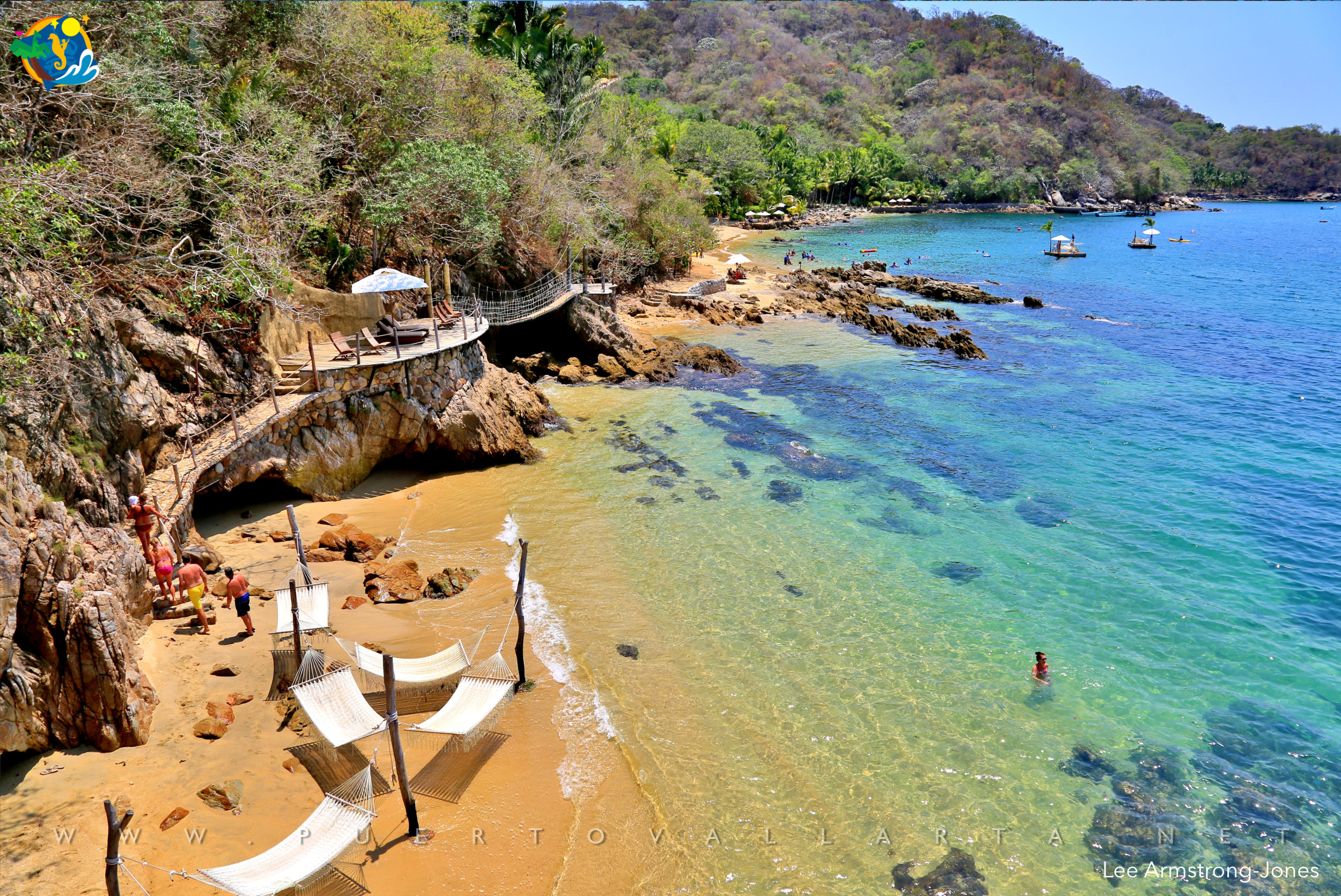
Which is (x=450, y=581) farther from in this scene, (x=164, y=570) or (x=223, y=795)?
(x=223, y=795)

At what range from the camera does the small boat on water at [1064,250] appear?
6416 cm

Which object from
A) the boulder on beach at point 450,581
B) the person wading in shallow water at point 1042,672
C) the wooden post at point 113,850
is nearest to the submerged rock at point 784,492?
the person wading in shallow water at point 1042,672

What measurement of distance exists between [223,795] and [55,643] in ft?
8.97

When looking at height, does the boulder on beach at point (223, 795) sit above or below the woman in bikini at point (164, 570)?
below

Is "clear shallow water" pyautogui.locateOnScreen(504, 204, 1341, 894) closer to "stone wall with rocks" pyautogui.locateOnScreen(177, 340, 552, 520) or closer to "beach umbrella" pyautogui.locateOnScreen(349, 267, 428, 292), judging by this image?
"stone wall with rocks" pyautogui.locateOnScreen(177, 340, 552, 520)

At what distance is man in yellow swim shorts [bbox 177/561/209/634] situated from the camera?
1112 cm

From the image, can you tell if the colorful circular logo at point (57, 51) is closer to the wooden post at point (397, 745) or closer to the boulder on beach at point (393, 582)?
the boulder on beach at point (393, 582)

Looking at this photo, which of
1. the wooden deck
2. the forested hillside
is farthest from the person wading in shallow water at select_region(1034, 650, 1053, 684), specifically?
the forested hillside

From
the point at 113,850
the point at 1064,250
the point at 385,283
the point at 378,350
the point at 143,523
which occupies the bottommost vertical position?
the point at 113,850

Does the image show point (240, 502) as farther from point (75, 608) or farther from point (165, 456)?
point (75, 608)

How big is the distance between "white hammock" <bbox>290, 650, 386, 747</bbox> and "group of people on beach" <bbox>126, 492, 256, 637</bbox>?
2498mm

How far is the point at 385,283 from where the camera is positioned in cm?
1634

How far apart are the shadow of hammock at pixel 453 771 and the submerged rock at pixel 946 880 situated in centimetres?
567

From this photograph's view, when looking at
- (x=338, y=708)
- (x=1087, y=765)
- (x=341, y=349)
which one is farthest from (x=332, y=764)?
(x=1087, y=765)
